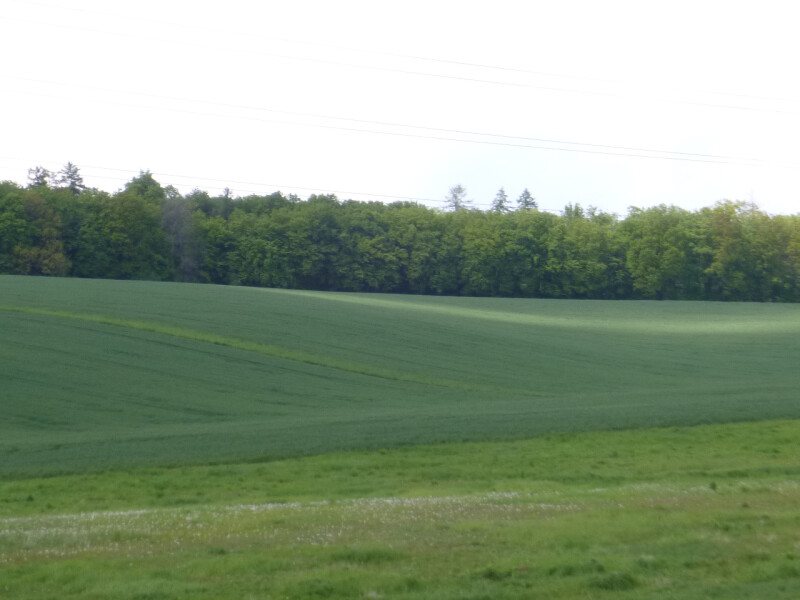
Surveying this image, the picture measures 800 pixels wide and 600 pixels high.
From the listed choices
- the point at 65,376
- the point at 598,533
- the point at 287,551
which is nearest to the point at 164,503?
the point at 287,551

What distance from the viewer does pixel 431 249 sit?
116 m

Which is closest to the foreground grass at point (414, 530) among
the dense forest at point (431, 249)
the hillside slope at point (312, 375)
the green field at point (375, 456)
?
the green field at point (375, 456)

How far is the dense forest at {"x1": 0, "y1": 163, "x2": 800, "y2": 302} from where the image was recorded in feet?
342

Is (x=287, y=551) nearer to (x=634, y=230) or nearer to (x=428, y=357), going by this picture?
(x=428, y=357)

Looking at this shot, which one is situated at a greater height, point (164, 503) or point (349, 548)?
point (349, 548)

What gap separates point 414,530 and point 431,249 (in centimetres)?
10532

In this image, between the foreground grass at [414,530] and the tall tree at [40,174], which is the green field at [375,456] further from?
the tall tree at [40,174]

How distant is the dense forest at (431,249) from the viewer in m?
104

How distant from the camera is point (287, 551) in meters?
9.57

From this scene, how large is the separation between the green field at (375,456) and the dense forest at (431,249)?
54.1 metres

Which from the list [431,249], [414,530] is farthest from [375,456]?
[431,249]

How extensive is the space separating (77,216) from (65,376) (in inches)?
3107

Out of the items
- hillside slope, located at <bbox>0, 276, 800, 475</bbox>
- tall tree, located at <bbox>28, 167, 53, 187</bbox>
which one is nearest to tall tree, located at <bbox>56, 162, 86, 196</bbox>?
tall tree, located at <bbox>28, 167, 53, 187</bbox>

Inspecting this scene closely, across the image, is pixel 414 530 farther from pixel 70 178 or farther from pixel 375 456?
pixel 70 178
